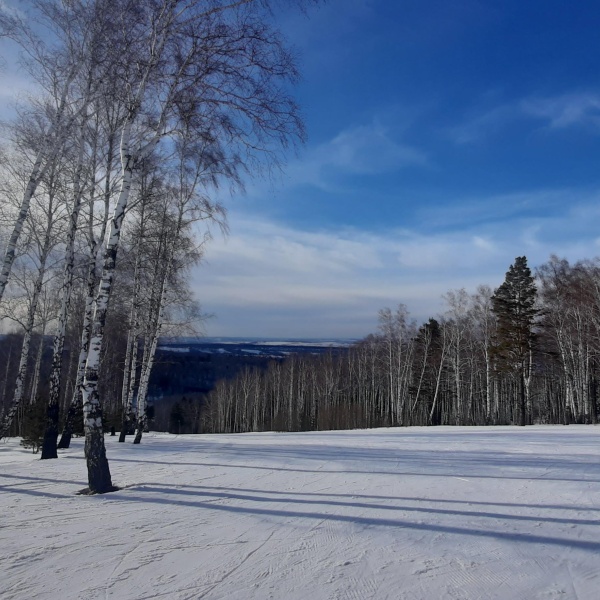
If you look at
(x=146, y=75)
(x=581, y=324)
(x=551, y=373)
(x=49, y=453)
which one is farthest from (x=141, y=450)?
(x=551, y=373)

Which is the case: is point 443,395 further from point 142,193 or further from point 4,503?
point 4,503

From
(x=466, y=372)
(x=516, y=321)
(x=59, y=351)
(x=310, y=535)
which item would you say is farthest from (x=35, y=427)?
(x=466, y=372)

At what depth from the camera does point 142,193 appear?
12.7 m

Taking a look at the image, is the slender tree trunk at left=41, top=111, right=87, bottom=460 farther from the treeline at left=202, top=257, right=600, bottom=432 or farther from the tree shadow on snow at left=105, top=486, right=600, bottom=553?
the treeline at left=202, top=257, right=600, bottom=432

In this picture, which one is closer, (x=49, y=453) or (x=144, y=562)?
(x=144, y=562)

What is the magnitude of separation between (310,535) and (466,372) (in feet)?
120

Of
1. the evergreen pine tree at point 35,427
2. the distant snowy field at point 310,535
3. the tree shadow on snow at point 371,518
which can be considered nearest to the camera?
the distant snowy field at point 310,535

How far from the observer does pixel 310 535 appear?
3.90 meters

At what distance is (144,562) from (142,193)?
Result: 11022 mm

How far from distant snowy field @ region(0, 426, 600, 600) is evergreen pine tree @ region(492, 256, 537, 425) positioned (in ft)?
64.8

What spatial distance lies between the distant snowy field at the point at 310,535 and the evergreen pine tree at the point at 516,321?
19.7m

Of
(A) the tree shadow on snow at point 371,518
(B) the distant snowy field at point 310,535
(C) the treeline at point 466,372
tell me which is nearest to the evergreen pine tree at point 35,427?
(B) the distant snowy field at point 310,535

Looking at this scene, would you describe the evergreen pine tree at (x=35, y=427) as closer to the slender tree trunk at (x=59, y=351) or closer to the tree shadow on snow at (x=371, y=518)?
the slender tree trunk at (x=59, y=351)

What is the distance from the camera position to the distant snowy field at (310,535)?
115 inches
